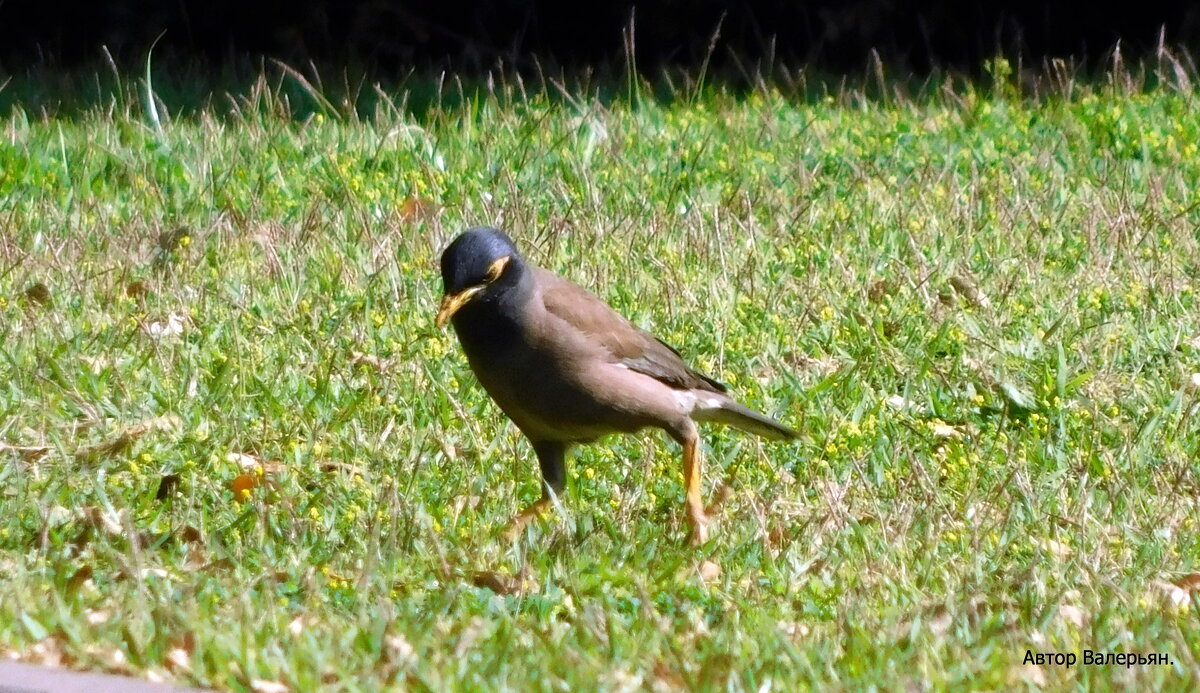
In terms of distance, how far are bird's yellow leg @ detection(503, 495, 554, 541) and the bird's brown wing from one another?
48 centimetres

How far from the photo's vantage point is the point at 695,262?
7797 millimetres

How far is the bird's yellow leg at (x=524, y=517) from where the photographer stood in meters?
5.46

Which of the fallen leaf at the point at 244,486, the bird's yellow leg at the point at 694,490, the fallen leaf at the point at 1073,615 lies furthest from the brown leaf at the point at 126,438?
the fallen leaf at the point at 1073,615

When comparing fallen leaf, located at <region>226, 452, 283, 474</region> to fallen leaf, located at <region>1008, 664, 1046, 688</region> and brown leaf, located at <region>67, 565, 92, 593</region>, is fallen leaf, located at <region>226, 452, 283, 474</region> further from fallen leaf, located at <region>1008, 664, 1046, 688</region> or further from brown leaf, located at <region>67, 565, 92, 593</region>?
fallen leaf, located at <region>1008, 664, 1046, 688</region>

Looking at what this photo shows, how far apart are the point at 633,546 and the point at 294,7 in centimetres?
891

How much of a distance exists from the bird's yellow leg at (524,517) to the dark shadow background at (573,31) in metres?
7.10

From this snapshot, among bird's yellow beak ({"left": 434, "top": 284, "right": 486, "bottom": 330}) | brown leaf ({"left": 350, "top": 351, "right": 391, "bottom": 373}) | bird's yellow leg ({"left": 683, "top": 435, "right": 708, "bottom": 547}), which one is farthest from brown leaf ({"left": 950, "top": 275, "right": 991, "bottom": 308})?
bird's yellow beak ({"left": 434, "top": 284, "right": 486, "bottom": 330})

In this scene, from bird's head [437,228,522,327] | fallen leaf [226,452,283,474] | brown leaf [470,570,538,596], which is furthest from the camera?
fallen leaf [226,452,283,474]

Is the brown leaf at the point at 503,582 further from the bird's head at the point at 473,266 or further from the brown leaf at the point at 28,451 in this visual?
the brown leaf at the point at 28,451

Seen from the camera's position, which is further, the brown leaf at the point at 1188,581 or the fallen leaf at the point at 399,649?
the brown leaf at the point at 1188,581

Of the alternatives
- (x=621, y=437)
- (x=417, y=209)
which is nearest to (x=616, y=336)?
(x=621, y=437)

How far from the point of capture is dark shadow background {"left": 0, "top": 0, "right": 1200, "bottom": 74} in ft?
42.1

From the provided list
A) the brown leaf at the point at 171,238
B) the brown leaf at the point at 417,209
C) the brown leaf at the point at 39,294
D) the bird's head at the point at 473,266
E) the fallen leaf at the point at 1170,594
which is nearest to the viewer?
the fallen leaf at the point at 1170,594

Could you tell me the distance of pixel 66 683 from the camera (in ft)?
12.8
